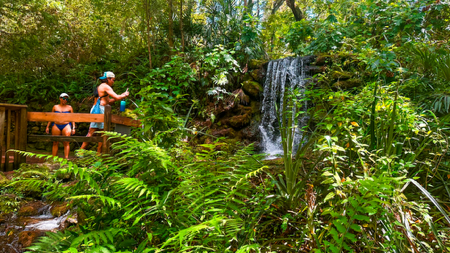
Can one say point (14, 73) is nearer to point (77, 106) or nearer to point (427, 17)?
point (77, 106)

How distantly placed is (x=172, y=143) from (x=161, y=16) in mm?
7704

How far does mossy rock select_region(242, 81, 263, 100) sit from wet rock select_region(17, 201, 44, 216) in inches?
232

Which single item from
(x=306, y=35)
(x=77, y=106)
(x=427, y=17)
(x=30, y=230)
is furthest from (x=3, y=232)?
(x=427, y=17)

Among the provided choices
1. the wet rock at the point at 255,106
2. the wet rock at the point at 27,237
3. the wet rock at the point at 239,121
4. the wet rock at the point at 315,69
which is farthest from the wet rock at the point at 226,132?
the wet rock at the point at 27,237

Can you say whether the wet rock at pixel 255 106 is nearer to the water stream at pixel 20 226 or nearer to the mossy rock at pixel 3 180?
the water stream at pixel 20 226

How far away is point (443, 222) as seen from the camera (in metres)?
1.76

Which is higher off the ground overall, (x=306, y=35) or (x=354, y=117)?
(x=306, y=35)

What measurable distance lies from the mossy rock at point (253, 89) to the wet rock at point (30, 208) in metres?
5.90

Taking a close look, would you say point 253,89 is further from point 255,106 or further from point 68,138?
point 68,138

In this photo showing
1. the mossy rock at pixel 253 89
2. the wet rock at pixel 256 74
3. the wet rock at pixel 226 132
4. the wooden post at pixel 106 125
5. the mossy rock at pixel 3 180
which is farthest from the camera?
the wet rock at pixel 256 74

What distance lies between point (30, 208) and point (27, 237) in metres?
0.84

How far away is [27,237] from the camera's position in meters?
2.92

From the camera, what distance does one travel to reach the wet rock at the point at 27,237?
9.34 ft

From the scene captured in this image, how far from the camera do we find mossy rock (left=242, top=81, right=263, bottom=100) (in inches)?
318
